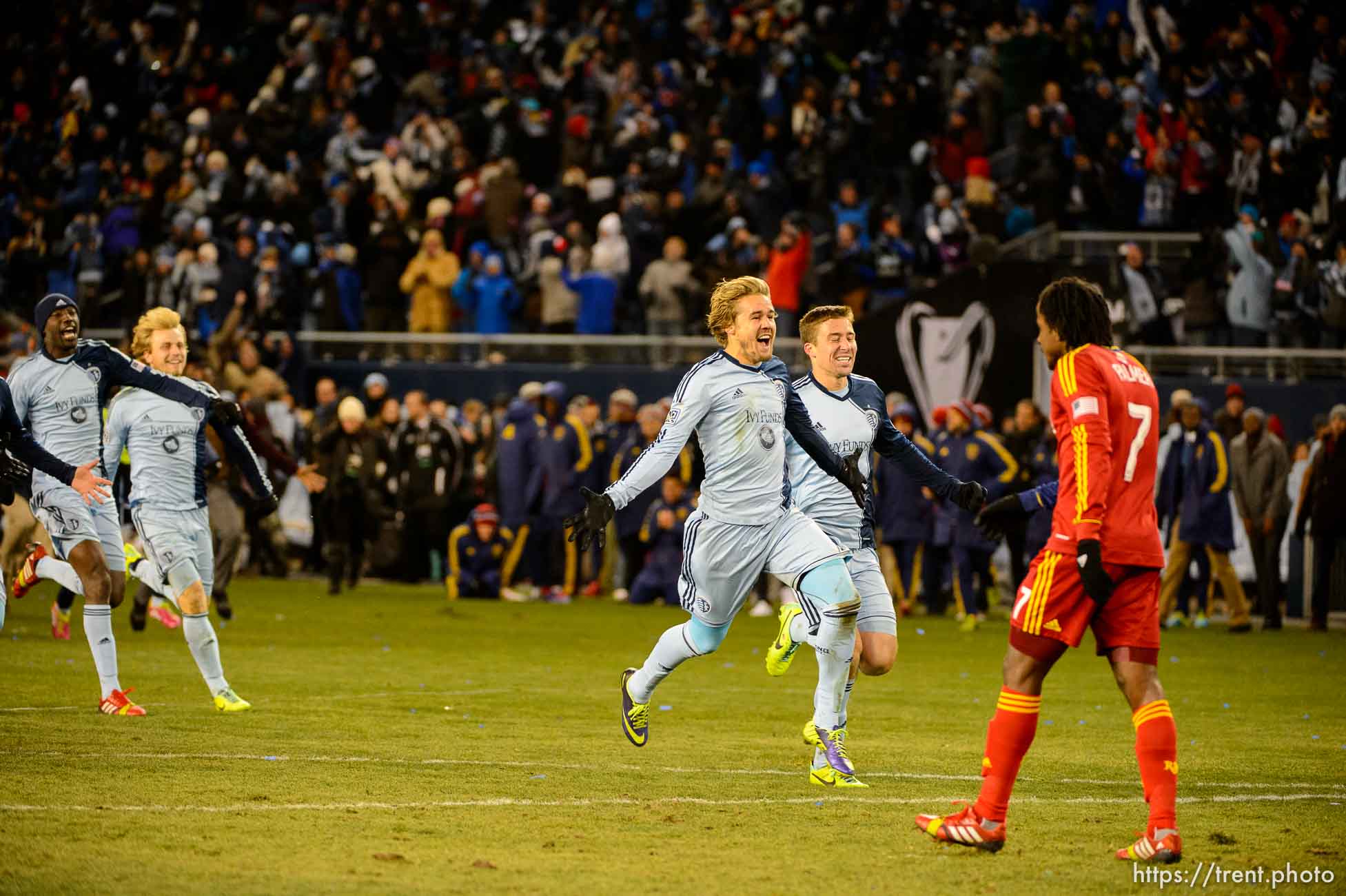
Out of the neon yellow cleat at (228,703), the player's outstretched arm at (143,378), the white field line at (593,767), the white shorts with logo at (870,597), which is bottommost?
the neon yellow cleat at (228,703)

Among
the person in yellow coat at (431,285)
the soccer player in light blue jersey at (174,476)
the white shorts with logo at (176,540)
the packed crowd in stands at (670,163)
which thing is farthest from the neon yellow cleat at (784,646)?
the person in yellow coat at (431,285)

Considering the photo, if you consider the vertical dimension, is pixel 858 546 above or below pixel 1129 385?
below

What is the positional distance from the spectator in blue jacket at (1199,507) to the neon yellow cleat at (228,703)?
35.4 ft

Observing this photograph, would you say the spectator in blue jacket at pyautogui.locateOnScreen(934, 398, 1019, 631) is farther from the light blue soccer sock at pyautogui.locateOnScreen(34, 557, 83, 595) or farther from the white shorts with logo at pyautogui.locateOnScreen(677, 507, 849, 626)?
the white shorts with logo at pyautogui.locateOnScreen(677, 507, 849, 626)

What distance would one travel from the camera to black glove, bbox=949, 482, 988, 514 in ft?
28.3

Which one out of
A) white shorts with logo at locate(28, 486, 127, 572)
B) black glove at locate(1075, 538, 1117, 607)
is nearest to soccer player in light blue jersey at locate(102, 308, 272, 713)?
white shorts with logo at locate(28, 486, 127, 572)

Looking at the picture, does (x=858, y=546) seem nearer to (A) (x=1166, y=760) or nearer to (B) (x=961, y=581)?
(A) (x=1166, y=760)

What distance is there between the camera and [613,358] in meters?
24.3

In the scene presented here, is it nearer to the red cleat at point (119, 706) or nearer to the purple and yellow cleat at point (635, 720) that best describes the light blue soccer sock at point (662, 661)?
the purple and yellow cleat at point (635, 720)

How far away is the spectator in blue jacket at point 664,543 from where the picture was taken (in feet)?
70.3

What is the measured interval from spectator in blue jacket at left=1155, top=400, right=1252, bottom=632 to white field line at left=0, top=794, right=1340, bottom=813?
10.4 metres

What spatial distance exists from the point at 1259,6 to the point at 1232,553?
8935 mm

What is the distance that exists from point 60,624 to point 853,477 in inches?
353

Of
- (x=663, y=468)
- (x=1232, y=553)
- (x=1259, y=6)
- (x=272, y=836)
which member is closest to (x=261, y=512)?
(x=663, y=468)
